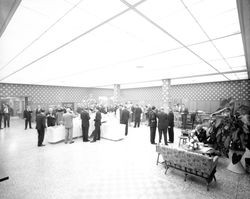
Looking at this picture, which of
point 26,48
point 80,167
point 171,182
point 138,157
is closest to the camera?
point 171,182

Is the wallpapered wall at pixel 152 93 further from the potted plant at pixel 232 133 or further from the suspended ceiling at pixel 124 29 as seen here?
the potted plant at pixel 232 133

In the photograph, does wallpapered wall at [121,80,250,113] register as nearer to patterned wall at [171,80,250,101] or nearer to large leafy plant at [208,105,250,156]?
patterned wall at [171,80,250,101]

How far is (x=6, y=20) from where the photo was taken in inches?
105

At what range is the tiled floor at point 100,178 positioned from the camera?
2852mm

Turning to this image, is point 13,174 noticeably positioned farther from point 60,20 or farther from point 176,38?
point 176,38

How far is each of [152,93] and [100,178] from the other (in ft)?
47.3

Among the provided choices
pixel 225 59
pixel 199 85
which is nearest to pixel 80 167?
pixel 225 59

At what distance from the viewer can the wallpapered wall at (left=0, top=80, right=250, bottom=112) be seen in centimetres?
1204

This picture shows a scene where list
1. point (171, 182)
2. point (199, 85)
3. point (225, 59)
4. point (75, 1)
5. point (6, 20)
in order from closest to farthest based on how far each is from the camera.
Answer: point (75, 1) < point (6, 20) < point (171, 182) < point (225, 59) < point (199, 85)

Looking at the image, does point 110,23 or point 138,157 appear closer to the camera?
point 110,23

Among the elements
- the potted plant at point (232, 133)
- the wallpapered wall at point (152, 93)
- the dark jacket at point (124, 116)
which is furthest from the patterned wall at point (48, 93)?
the potted plant at point (232, 133)

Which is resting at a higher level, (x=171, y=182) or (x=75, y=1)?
(x=75, y=1)

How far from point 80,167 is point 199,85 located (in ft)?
44.2

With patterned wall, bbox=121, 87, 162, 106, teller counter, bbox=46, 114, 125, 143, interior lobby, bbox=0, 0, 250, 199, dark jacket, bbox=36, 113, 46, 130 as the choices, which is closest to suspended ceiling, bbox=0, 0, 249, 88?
interior lobby, bbox=0, 0, 250, 199
